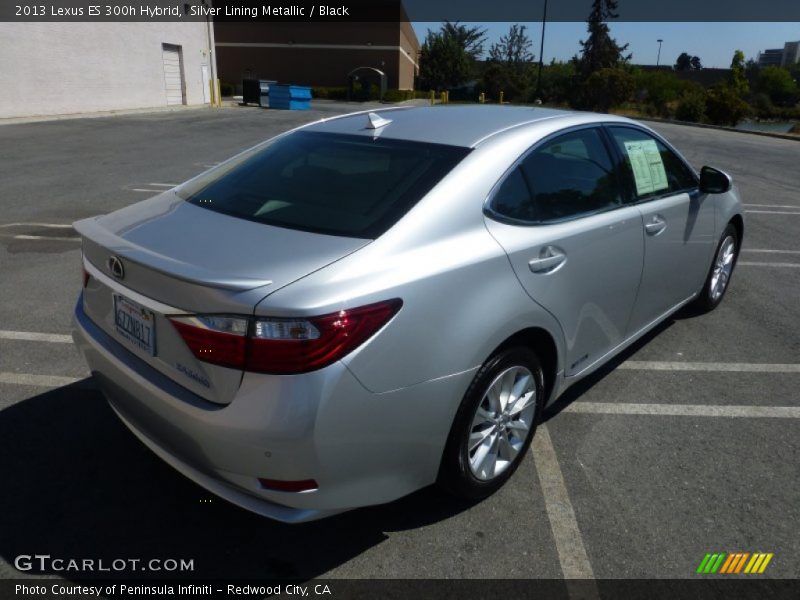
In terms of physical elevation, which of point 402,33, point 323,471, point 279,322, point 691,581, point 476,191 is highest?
point 402,33

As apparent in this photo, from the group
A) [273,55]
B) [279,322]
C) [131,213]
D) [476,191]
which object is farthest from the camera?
[273,55]

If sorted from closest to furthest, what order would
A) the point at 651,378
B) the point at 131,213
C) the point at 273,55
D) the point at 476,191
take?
the point at 476,191 → the point at 131,213 → the point at 651,378 → the point at 273,55

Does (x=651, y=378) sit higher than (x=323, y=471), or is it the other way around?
(x=323, y=471)

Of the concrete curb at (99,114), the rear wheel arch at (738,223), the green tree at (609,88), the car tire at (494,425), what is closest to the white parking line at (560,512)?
the car tire at (494,425)

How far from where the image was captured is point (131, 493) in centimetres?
283

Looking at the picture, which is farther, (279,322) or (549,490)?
(549,490)

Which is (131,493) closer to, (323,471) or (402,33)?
(323,471)

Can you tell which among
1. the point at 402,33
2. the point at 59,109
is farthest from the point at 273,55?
the point at 59,109

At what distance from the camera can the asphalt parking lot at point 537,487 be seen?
2535 millimetres

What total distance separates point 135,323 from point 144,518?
847mm

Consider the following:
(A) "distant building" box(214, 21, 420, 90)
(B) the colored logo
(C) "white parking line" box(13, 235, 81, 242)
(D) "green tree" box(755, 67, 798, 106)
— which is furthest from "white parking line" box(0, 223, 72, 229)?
(D) "green tree" box(755, 67, 798, 106)

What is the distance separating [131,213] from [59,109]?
2256 cm

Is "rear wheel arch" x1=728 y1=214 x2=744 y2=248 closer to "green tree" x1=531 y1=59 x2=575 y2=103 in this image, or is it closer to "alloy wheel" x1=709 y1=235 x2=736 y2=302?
"alloy wheel" x1=709 y1=235 x2=736 y2=302

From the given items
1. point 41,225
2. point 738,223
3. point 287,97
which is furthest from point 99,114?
point 738,223
